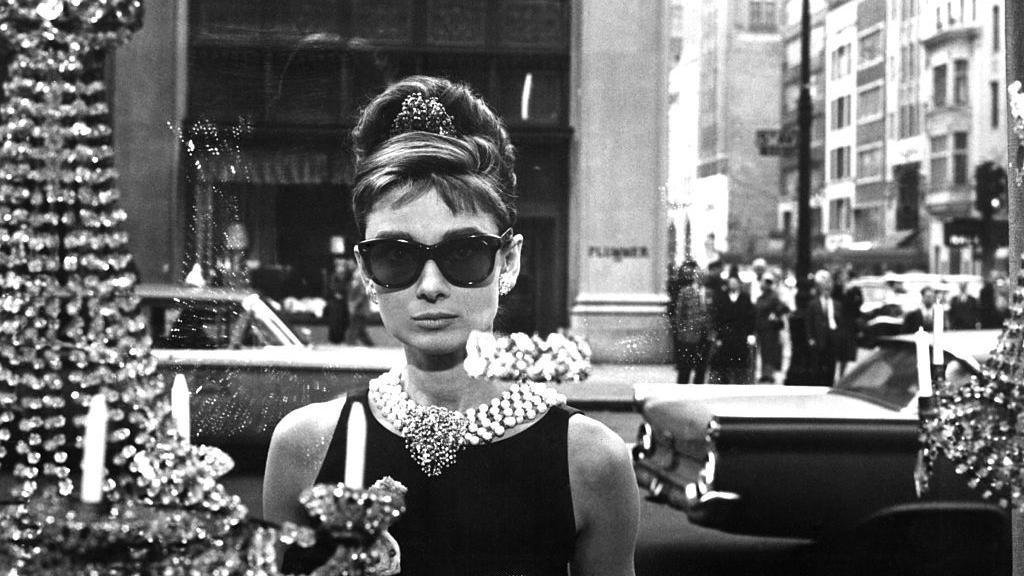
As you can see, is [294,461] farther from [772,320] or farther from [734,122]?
[772,320]

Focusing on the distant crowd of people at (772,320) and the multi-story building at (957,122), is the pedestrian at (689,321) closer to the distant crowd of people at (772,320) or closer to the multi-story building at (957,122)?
the distant crowd of people at (772,320)

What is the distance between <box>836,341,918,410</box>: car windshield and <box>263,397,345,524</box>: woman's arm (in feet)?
8.58

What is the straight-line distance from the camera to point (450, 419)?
2.02 meters

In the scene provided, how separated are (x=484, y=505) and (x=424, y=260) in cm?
35

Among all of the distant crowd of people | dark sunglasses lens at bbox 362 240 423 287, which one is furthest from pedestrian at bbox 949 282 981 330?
dark sunglasses lens at bbox 362 240 423 287

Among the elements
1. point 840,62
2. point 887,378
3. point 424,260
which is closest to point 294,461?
point 424,260

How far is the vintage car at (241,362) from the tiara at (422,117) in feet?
2.08

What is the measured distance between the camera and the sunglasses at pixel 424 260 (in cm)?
196

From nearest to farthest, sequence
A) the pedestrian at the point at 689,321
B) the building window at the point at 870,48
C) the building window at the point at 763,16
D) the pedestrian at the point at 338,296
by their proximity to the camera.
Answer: the pedestrian at the point at 338,296 < the pedestrian at the point at 689,321 < the building window at the point at 763,16 < the building window at the point at 870,48

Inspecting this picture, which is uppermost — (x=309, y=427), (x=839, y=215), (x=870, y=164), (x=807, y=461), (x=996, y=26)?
(x=996, y=26)

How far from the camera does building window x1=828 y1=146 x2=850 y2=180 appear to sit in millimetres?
3377

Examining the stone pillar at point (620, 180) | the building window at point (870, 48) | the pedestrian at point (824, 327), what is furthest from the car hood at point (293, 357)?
the pedestrian at point (824, 327)

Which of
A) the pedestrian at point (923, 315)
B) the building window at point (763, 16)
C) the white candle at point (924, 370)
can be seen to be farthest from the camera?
the pedestrian at point (923, 315)

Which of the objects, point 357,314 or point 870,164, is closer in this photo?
point 357,314
